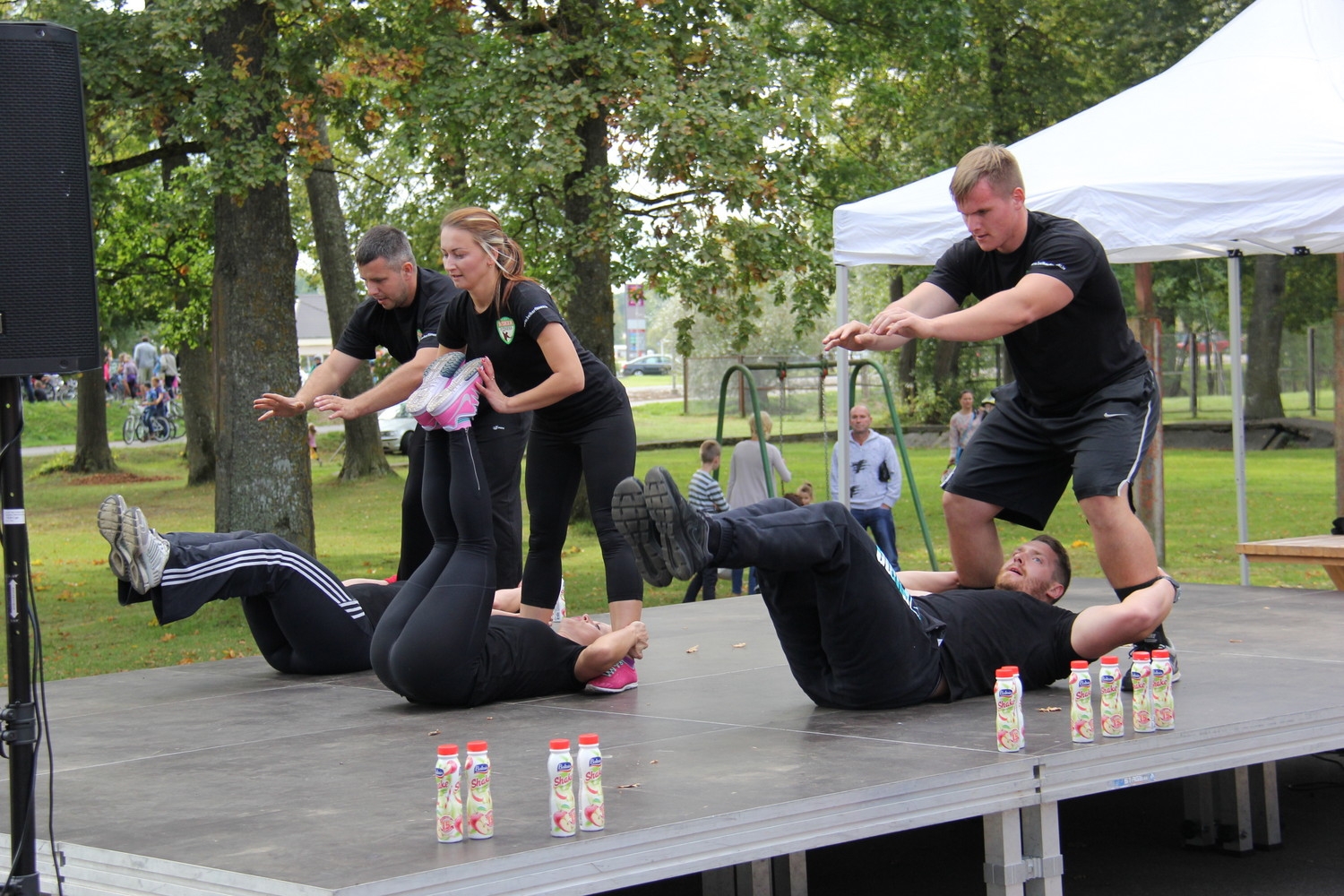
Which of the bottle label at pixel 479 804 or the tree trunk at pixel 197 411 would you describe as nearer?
the bottle label at pixel 479 804

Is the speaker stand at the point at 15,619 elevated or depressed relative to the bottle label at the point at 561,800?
elevated

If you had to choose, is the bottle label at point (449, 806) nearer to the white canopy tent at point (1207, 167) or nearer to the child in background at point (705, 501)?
the white canopy tent at point (1207, 167)

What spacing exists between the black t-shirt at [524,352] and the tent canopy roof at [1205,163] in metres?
3.28

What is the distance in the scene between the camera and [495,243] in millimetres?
4785

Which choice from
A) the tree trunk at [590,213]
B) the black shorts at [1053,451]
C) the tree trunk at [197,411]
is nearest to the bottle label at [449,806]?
the black shorts at [1053,451]

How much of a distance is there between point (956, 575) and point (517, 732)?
1801 mm

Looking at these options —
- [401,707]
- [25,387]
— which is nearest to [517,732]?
[401,707]

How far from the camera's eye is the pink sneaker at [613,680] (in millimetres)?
4980

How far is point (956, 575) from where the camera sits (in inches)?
206

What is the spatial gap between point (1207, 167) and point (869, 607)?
446 cm

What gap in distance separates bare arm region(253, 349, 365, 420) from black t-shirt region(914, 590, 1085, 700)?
7.69 feet

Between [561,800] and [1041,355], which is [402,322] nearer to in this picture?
[1041,355]

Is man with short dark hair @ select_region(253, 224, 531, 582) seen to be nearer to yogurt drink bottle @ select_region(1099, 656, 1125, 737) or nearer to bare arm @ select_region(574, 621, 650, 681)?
bare arm @ select_region(574, 621, 650, 681)

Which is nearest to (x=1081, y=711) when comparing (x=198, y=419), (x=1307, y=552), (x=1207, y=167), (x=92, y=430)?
(x=1307, y=552)
